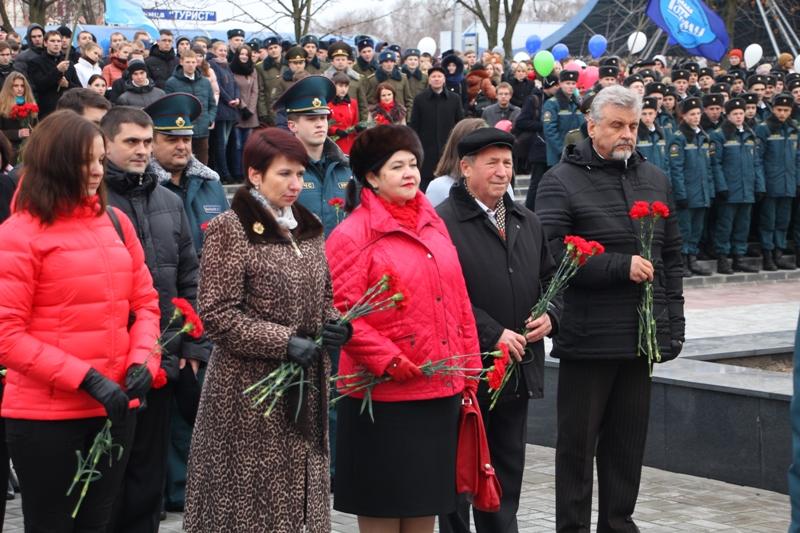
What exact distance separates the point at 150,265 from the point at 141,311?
1193 millimetres

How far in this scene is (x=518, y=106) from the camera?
2019 centimetres

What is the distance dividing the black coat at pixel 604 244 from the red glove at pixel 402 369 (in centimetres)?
110

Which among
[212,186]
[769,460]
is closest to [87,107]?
[212,186]

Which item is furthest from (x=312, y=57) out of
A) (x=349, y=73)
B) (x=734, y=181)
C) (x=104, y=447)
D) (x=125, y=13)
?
(x=104, y=447)

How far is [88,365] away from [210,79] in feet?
44.4

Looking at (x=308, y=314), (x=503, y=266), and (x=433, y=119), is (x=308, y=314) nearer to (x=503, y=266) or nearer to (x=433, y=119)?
(x=503, y=266)

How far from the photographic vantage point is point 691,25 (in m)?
22.6

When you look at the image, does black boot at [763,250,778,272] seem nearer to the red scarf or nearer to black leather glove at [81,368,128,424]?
the red scarf

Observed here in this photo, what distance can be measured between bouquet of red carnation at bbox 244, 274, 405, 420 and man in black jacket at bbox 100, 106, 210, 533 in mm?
924

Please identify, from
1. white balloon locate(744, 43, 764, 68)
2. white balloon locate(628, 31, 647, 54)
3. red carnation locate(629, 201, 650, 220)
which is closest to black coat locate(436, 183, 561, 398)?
red carnation locate(629, 201, 650, 220)

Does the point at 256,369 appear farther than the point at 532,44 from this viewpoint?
No

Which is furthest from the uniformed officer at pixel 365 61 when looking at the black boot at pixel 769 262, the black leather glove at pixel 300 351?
the black leather glove at pixel 300 351

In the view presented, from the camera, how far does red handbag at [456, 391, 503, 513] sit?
562cm

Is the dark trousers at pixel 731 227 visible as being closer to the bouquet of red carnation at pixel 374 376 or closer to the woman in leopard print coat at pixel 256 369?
the bouquet of red carnation at pixel 374 376
